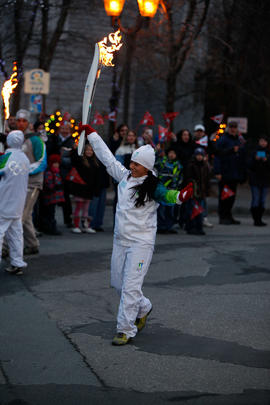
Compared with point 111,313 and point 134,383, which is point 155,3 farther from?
point 134,383

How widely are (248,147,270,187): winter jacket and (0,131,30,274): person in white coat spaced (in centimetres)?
756

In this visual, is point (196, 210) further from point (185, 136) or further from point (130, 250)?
point (130, 250)

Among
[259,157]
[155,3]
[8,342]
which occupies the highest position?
[155,3]

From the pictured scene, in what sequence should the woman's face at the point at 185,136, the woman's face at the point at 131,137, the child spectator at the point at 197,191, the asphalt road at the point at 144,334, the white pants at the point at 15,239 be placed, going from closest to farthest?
the asphalt road at the point at 144,334 → the white pants at the point at 15,239 → the woman's face at the point at 131,137 → the child spectator at the point at 197,191 → the woman's face at the point at 185,136

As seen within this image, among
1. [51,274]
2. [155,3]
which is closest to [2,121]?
[51,274]

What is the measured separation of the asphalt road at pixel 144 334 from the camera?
529 centimetres

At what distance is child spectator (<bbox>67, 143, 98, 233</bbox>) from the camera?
1402 centimetres

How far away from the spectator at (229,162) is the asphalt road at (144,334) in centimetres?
466

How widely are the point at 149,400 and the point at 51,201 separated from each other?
334 inches

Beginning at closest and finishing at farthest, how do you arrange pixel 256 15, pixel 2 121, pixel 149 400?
pixel 149 400 → pixel 2 121 → pixel 256 15

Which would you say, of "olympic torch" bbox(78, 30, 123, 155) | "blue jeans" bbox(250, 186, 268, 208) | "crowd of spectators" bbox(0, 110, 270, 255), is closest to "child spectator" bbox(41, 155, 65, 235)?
"crowd of spectators" bbox(0, 110, 270, 255)

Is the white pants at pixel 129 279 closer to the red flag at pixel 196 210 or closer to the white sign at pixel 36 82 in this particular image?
the red flag at pixel 196 210

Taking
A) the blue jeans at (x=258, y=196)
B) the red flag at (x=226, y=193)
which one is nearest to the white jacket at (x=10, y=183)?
the red flag at (x=226, y=193)

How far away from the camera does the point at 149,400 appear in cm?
507
